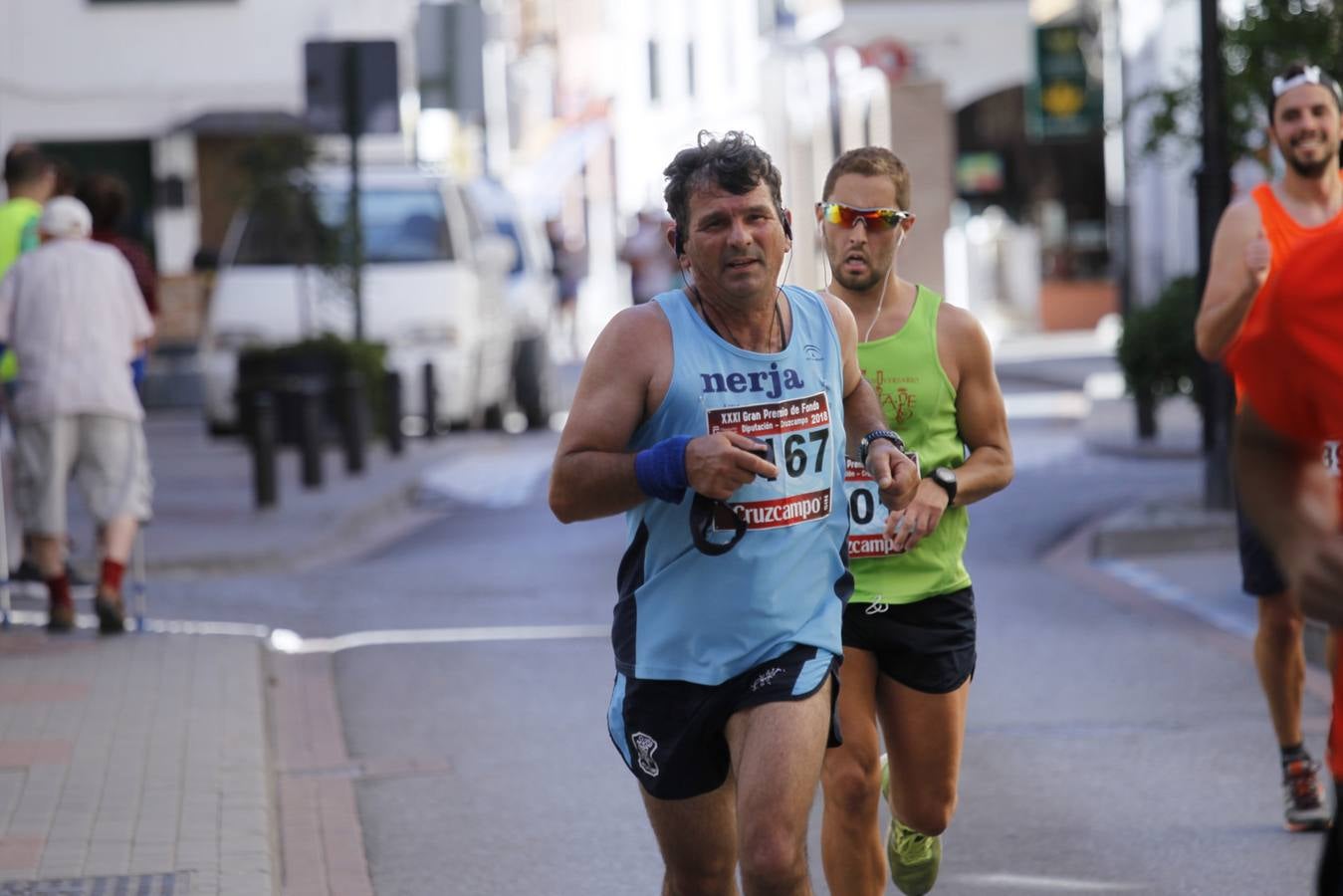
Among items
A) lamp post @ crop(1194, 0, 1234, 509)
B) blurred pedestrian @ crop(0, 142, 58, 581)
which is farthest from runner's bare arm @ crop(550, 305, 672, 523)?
lamp post @ crop(1194, 0, 1234, 509)

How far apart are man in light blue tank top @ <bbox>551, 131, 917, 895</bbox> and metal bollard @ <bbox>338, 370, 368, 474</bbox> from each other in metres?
13.4

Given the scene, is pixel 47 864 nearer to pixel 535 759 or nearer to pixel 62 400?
pixel 535 759

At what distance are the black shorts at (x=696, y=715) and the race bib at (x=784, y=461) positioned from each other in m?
0.24

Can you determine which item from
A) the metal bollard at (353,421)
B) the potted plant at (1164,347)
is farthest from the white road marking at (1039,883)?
the metal bollard at (353,421)

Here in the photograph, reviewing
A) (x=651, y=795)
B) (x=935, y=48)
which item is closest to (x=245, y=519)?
(x=651, y=795)

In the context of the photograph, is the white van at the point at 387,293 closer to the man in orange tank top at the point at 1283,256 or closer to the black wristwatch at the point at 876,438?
the man in orange tank top at the point at 1283,256

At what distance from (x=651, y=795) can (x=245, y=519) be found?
1130cm

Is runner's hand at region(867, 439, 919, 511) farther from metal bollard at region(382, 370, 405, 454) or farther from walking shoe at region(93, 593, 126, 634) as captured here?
metal bollard at region(382, 370, 405, 454)

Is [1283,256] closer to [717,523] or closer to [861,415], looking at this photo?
[861,415]

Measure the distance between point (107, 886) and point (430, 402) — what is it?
569 inches

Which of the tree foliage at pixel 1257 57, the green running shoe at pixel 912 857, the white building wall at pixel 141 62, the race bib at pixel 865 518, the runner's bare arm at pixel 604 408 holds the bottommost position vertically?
the green running shoe at pixel 912 857

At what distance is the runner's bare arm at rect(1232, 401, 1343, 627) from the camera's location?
3055 mm

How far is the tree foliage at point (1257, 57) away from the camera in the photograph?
1310 cm

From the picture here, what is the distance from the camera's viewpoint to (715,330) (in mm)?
4555
